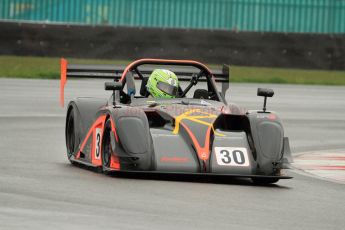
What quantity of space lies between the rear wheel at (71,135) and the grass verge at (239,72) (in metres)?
16.3

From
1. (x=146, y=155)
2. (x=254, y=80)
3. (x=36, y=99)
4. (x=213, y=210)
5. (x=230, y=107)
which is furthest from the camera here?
(x=254, y=80)

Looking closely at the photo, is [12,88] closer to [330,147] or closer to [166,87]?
[330,147]

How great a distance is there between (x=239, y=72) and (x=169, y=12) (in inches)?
384

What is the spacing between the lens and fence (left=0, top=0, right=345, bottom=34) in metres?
43.6

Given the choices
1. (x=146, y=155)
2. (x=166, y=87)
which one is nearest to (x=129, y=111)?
(x=146, y=155)

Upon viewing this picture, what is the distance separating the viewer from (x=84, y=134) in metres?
12.9

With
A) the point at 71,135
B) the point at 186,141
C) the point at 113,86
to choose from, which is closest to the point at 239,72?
the point at 71,135

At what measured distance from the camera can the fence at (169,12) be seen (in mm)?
43562

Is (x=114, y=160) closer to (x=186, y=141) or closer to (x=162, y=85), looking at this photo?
(x=186, y=141)

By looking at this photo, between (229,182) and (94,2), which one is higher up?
(94,2)

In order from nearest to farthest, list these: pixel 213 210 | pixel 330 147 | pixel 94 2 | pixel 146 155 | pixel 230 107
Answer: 1. pixel 213 210
2. pixel 146 155
3. pixel 230 107
4. pixel 330 147
5. pixel 94 2

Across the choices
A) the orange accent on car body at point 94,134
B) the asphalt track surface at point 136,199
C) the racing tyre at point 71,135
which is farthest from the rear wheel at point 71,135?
the orange accent on car body at point 94,134

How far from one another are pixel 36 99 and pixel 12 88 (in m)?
2.29

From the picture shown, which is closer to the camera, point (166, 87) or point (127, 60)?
point (166, 87)
